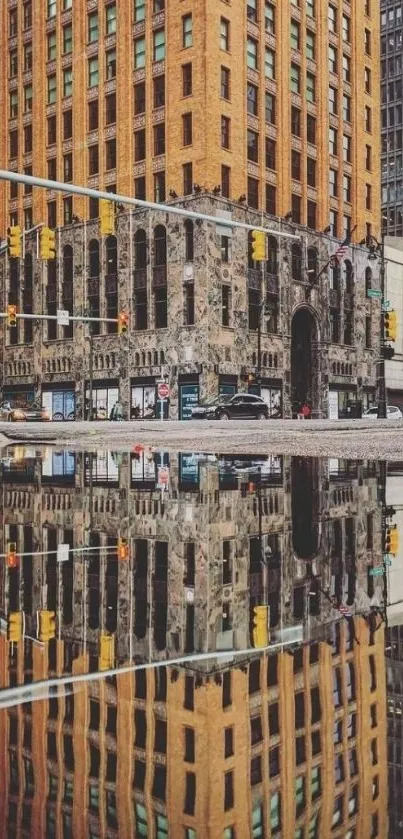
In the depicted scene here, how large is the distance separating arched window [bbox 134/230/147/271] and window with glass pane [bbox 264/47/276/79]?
47.3 ft

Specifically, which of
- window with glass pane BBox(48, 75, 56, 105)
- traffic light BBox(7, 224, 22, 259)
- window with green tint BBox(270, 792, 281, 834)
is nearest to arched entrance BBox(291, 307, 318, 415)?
window with glass pane BBox(48, 75, 56, 105)

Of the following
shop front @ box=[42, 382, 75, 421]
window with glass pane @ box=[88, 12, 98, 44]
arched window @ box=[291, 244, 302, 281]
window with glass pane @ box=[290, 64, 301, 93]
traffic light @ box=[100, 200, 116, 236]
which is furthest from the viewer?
shop front @ box=[42, 382, 75, 421]

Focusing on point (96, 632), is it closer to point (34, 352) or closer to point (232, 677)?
point (232, 677)

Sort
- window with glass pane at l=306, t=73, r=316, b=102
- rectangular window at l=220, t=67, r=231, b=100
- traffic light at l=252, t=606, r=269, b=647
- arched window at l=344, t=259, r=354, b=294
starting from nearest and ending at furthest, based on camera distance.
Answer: traffic light at l=252, t=606, r=269, b=647, rectangular window at l=220, t=67, r=231, b=100, window with glass pane at l=306, t=73, r=316, b=102, arched window at l=344, t=259, r=354, b=294

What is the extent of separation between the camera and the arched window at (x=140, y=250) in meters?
60.3

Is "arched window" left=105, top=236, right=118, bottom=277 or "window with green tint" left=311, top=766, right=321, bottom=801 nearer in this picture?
"window with green tint" left=311, top=766, right=321, bottom=801

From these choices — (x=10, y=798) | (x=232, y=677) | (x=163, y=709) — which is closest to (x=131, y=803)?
(x=10, y=798)

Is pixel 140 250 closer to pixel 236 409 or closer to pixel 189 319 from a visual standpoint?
pixel 189 319

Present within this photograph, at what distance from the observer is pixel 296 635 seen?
10.1 ft

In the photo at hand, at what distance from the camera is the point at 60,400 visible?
2596 inches

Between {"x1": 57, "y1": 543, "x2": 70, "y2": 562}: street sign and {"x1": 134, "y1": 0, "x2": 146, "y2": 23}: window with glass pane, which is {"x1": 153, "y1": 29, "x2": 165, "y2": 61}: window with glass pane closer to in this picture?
{"x1": 134, "y1": 0, "x2": 146, "y2": 23}: window with glass pane

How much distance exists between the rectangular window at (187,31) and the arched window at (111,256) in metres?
13.5

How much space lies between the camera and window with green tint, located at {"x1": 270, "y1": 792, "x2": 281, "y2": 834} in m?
1.82

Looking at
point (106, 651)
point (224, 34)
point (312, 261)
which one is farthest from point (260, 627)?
point (312, 261)
